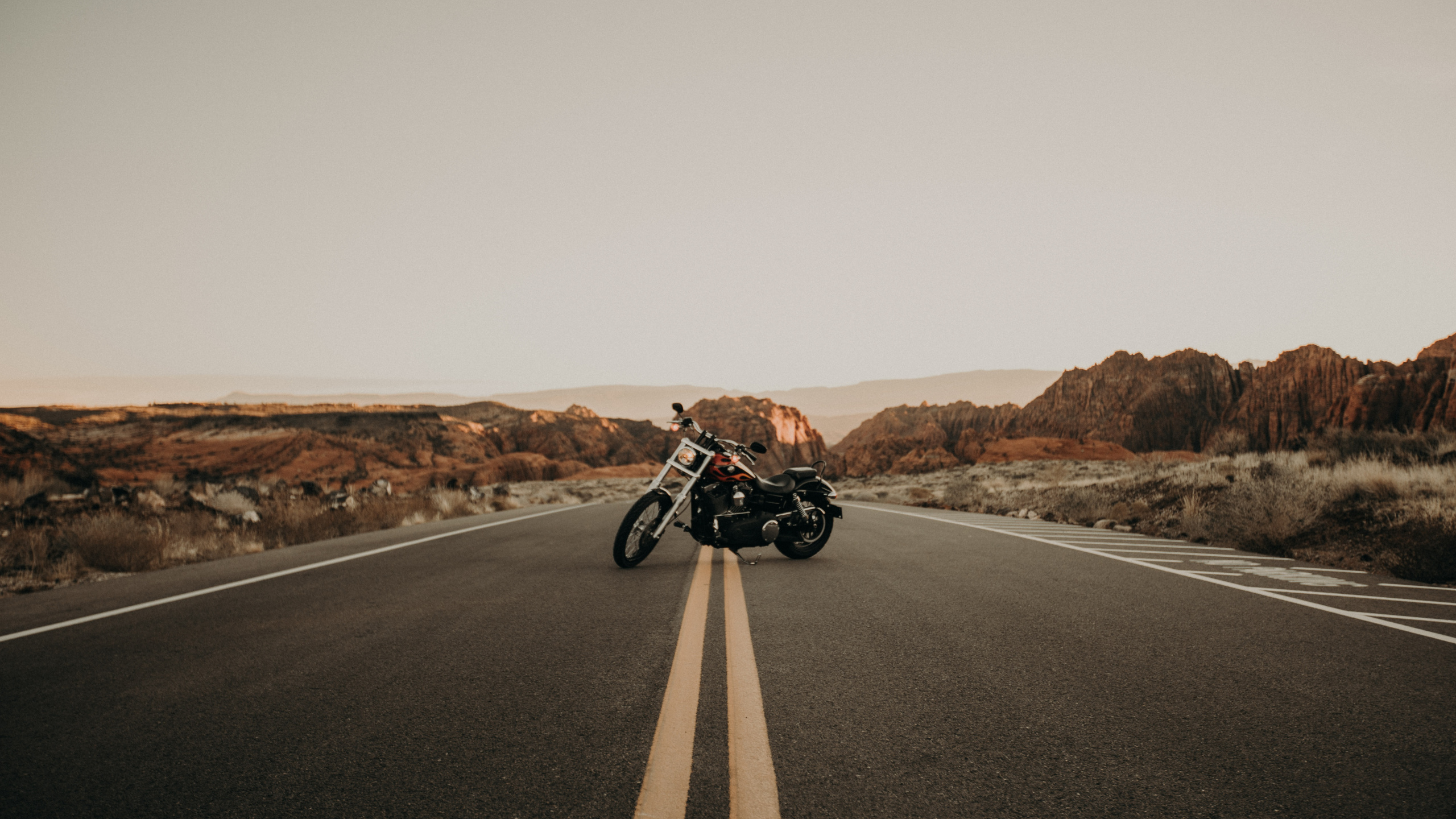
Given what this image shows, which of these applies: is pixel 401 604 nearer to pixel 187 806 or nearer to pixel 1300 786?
pixel 187 806

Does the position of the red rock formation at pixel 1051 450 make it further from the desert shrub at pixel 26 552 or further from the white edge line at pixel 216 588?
the desert shrub at pixel 26 552

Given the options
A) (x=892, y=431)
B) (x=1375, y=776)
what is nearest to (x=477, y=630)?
(x=1375, y=776)

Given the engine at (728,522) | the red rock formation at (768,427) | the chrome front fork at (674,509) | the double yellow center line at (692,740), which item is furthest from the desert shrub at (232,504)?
the red rock formation at (768,427)

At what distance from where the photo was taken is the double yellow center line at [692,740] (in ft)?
6.89

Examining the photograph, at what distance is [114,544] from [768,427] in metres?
71.3

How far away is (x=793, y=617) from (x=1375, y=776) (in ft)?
9.54

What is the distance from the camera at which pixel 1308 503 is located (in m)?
8.93

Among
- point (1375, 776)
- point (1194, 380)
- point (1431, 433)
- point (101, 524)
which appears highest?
point (1194, 380)

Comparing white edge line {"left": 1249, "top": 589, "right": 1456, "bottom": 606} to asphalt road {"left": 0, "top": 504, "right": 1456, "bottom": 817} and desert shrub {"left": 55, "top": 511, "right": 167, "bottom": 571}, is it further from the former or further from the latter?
desert shrub {"left": 55, "top": 511, "right": 167, "bottom": 571}

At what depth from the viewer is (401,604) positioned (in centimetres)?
520

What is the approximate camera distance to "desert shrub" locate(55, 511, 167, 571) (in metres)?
8.15

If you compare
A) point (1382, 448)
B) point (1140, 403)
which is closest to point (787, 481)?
point (1382, 448)

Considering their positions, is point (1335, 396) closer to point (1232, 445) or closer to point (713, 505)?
point (1232, 445)

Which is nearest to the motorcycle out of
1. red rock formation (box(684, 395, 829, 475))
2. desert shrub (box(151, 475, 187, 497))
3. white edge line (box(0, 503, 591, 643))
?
white edge line (box(0, 503, 591, 643))
